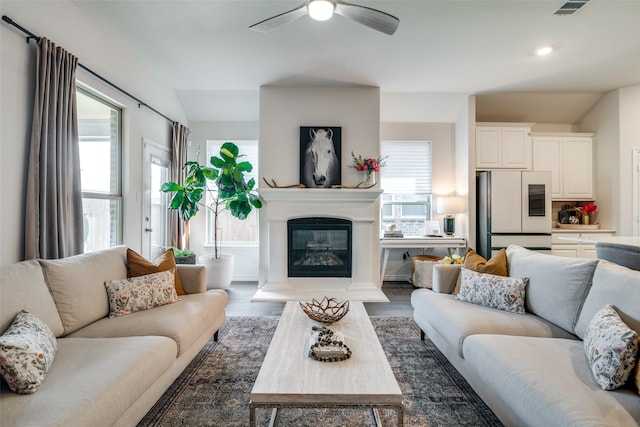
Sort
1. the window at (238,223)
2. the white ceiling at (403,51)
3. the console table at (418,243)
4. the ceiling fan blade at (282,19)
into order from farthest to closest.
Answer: the window at (238,223) → the console table at (418,243) → the white ceiling at (403,51) → the ceiling fan blade at (282,19)

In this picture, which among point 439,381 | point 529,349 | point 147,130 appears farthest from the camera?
point 147,130

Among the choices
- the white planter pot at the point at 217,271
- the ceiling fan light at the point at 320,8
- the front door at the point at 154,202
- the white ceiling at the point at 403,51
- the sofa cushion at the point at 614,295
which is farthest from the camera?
the white planter pot at the point at 217,271

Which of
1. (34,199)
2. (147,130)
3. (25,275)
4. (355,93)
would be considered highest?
(355,93)

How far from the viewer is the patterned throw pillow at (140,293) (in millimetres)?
2176

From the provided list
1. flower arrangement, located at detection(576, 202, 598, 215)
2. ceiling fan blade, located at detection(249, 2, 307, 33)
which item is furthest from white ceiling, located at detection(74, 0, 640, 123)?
flower arrangement, located at detection(576, 202, 598, 215)

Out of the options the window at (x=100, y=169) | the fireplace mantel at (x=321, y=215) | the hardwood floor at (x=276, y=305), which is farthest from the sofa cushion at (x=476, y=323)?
the window at (x=100, y=169)

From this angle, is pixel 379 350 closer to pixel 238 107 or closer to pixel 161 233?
pixel 161 233

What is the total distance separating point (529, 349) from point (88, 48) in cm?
402

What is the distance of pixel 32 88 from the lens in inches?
89.2

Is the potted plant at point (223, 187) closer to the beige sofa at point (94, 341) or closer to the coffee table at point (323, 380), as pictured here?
the beige sofa at point (94, 341)

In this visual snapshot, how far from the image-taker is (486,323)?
201cm

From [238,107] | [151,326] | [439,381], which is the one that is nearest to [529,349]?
[439,381]

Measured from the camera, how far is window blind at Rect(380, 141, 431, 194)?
16.8 ft

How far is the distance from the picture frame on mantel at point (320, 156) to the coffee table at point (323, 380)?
2.72 meters
